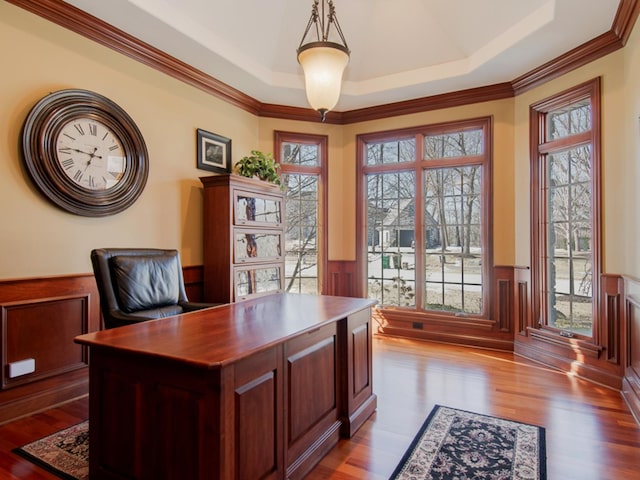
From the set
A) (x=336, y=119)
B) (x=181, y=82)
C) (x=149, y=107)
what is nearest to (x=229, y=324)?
(x=149, y=107)

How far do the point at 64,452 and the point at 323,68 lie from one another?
266cm

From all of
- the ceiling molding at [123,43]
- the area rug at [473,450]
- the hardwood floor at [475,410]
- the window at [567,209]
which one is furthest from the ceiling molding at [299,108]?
the area rug at [473,450]

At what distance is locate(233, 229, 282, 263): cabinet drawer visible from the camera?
376 cm

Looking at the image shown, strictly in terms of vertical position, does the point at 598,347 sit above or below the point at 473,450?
above

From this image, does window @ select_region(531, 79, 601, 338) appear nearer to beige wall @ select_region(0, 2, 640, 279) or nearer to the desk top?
beige wall @ select_region(0, 2, 640, 279)

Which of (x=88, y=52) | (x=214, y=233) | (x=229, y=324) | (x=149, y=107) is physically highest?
(x=88, y=52)

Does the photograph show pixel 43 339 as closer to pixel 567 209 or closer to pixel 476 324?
pixel 476 324

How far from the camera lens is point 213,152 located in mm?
4141

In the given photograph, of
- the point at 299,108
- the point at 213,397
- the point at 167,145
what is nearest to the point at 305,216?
the point at 299,108

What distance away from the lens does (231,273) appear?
3672 millimetres

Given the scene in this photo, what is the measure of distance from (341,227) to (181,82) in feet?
8.23

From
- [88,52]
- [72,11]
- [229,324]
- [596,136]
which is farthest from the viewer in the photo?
[596,136]

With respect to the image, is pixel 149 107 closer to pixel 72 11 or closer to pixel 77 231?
pixel 72 11

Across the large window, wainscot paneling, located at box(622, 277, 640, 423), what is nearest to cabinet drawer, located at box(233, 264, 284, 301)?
the large window
